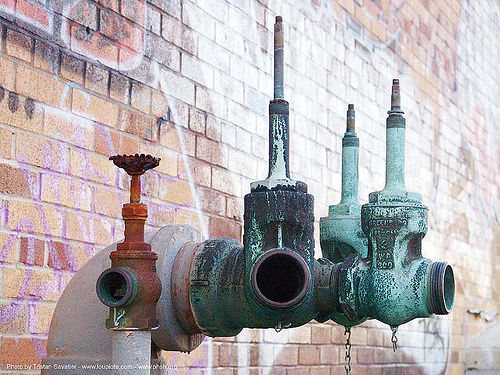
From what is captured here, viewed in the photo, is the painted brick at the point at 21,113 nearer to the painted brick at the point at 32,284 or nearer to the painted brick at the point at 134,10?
the painted brick at the point at 32,284

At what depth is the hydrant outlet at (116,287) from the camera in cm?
189

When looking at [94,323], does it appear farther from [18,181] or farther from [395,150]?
[395,150]

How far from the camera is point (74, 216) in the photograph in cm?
278

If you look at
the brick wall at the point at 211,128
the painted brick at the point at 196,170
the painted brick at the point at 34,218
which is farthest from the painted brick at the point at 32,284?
the painted brick at the point at 196,170

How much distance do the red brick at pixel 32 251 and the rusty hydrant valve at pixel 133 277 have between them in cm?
68

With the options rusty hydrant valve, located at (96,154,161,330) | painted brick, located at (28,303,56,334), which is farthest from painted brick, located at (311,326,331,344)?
rusty hydrant valve, located at (96,154,161,330)

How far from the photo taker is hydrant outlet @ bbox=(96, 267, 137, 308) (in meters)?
1.89

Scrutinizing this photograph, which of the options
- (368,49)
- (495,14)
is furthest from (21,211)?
(495,14)

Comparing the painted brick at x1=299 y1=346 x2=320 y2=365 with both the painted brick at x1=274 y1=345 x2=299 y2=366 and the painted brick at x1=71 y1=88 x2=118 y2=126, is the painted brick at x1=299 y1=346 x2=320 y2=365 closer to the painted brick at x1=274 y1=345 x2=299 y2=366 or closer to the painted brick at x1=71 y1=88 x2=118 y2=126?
the painted brick at x1=274 y1=345 x2=299 y2=366

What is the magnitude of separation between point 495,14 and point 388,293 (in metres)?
6.33

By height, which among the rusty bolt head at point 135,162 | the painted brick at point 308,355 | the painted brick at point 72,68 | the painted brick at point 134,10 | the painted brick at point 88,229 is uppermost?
the painted brick at point 134,10

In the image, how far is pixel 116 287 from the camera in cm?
195

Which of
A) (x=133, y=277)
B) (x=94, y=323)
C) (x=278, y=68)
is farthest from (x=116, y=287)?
(x=278, y=68)

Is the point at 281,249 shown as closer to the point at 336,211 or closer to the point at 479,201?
the point at 336,211
